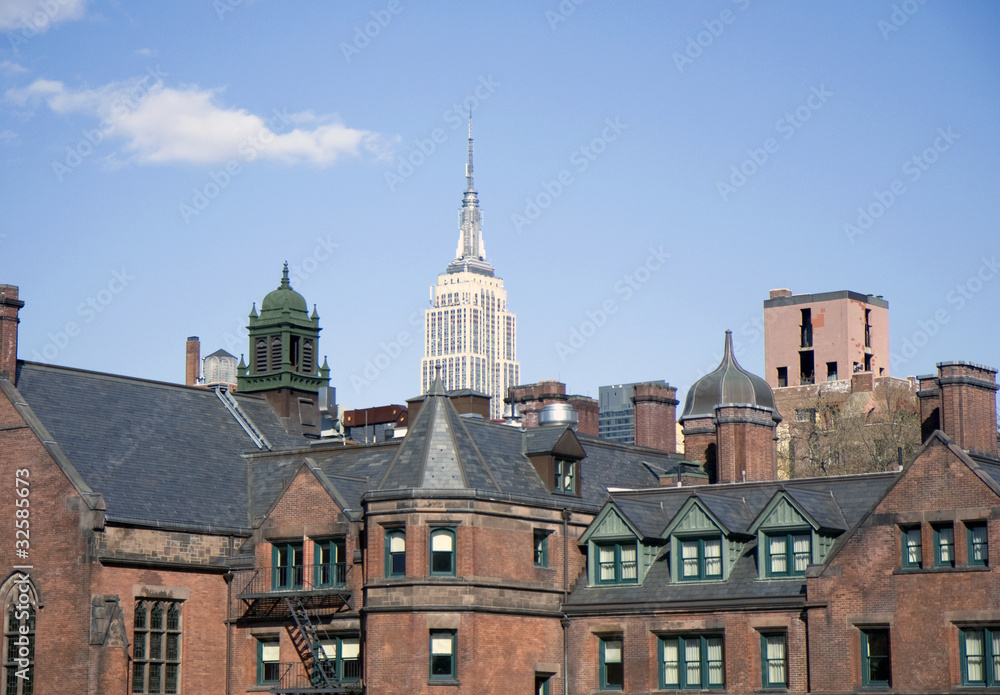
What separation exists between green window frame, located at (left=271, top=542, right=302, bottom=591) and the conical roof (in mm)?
18697

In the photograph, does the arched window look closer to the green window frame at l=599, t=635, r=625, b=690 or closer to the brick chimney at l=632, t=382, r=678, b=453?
the green window frame at l=599, t=635, r=625, b=690

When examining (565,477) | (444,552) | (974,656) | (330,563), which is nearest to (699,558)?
(565,477)

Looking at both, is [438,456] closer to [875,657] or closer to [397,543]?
[397,543]

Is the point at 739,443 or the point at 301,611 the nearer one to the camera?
the point at 301,611

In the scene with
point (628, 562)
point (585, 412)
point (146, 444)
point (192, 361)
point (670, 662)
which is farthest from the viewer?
point (192, 361)

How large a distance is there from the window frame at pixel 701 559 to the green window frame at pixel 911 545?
20.1ft

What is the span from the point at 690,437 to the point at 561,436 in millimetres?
11287

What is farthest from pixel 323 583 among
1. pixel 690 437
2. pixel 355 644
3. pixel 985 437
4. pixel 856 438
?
pixel 856 438

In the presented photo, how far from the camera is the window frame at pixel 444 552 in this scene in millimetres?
55031

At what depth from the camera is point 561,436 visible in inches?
2361

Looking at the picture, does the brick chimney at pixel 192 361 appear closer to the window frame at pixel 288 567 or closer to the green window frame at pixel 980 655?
the window frame at pixel 288 567

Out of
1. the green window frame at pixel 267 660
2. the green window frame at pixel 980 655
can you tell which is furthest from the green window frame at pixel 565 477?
the green window frame at pixel 980 655

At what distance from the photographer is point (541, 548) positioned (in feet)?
191

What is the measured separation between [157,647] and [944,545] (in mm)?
25588
